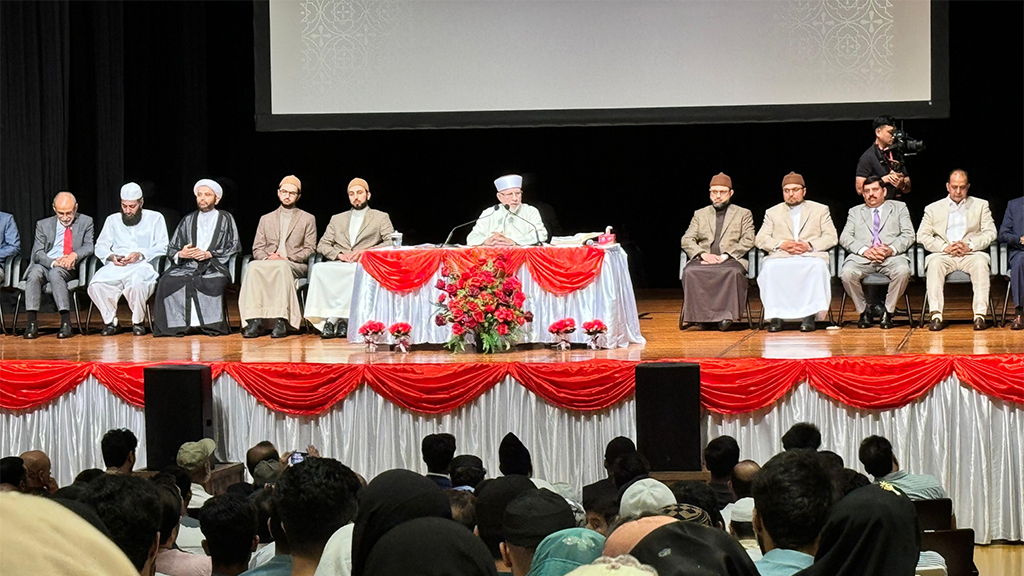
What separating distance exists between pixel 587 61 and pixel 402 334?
10.3 ft

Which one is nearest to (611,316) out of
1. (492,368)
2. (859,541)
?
(492,368)

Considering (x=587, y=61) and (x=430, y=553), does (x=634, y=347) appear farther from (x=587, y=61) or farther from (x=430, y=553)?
(x=430, y=553)

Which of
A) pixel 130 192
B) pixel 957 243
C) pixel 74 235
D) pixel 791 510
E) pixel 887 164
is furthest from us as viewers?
pixel 130 192

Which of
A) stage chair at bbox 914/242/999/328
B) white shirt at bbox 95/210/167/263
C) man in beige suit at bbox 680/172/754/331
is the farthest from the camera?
white shirt at bbox 95/210/167/263

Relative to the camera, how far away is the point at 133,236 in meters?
9.33

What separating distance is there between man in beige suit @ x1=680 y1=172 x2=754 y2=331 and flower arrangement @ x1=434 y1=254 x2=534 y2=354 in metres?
1.54

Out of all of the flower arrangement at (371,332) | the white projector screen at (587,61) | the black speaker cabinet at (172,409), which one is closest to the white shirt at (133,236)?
the white projector screen at (587,61)

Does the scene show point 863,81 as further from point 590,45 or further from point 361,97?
point 361,97

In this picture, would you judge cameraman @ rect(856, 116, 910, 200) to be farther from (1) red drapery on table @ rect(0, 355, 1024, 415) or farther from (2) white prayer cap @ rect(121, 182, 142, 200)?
(2) white prayer cap @ rect(121, 182, 142, 200)

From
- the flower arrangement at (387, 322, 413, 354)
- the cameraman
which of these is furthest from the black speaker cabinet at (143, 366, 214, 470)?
the cameraman

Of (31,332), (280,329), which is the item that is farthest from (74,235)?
(280,329)

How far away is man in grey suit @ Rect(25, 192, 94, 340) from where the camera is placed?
29.0 feet

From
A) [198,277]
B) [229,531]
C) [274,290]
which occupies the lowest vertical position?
[229,531]

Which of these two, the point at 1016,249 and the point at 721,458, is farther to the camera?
the point at 1016,249
